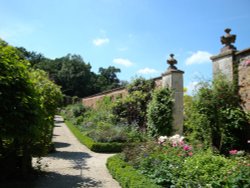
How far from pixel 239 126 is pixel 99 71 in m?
51.4

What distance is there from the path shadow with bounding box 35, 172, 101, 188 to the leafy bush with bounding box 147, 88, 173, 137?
408 centimetres

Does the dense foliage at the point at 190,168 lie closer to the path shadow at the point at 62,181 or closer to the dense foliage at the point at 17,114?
the path shadow at the point at 62,181

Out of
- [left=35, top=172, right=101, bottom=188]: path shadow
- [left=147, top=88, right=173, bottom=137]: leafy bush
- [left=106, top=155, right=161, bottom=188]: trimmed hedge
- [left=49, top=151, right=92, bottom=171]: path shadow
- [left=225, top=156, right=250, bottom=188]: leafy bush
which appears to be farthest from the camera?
[left=147, top=88, right=173, bottom=137]: leafy bush

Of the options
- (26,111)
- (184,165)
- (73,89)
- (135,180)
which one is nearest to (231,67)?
(184,165)

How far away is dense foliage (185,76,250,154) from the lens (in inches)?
256

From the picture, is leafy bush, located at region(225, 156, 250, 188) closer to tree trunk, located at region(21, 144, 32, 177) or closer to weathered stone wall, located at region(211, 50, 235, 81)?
weathered stone wall, located at region(211, 50, 235, 81)

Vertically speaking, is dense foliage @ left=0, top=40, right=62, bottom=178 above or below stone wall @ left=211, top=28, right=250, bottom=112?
below

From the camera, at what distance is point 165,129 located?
971 centimetres

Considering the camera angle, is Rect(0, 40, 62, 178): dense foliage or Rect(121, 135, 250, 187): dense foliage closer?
Rect(121, 135, 250, 187): dense foliage

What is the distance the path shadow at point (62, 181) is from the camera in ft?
19.1

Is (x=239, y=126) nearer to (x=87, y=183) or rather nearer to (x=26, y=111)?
(x=87, y=183)

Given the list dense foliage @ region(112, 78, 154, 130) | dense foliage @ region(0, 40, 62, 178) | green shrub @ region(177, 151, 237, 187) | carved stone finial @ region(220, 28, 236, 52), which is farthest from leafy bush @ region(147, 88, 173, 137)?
green shrub @ region(177, 151, 237, 187)

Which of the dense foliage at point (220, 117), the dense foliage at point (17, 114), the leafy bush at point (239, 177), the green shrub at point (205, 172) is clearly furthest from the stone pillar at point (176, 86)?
the leafy bush at point (239, 177)

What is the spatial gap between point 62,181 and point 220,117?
13.3 feet
